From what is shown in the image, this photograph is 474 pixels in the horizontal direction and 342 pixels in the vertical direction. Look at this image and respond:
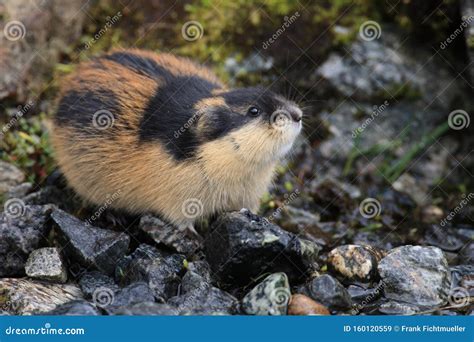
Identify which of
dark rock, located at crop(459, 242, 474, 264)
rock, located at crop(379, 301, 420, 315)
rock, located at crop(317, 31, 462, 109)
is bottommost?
rock, located at crop(379, 301, 420, 315)

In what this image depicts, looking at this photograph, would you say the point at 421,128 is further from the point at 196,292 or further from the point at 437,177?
the point at 196,292

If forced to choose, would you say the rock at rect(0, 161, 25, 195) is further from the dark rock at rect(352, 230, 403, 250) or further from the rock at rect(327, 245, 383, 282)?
the dark rock at rect(352, 230, 403, 250)

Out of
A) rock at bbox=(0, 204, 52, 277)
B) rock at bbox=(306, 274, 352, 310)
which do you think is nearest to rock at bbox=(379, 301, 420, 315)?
rock at bbox=(306, 274, 352, 310)

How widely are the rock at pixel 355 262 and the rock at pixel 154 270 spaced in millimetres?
1848

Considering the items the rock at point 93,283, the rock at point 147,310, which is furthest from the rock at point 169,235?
the rock at point 147,310

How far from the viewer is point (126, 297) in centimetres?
682

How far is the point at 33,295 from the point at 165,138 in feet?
8.11

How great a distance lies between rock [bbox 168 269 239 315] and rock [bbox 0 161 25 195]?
343cm

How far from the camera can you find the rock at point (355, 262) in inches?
307

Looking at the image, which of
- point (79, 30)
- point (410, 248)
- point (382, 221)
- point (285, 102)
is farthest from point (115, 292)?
point (79, 30)

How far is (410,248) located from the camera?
777 centimetres

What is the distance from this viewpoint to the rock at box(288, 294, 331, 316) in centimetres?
670

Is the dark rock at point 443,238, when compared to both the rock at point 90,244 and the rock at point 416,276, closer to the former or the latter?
the rock at point 416,276

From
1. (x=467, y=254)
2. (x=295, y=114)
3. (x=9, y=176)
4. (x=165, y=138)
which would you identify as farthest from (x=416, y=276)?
(x=9, y=176)
